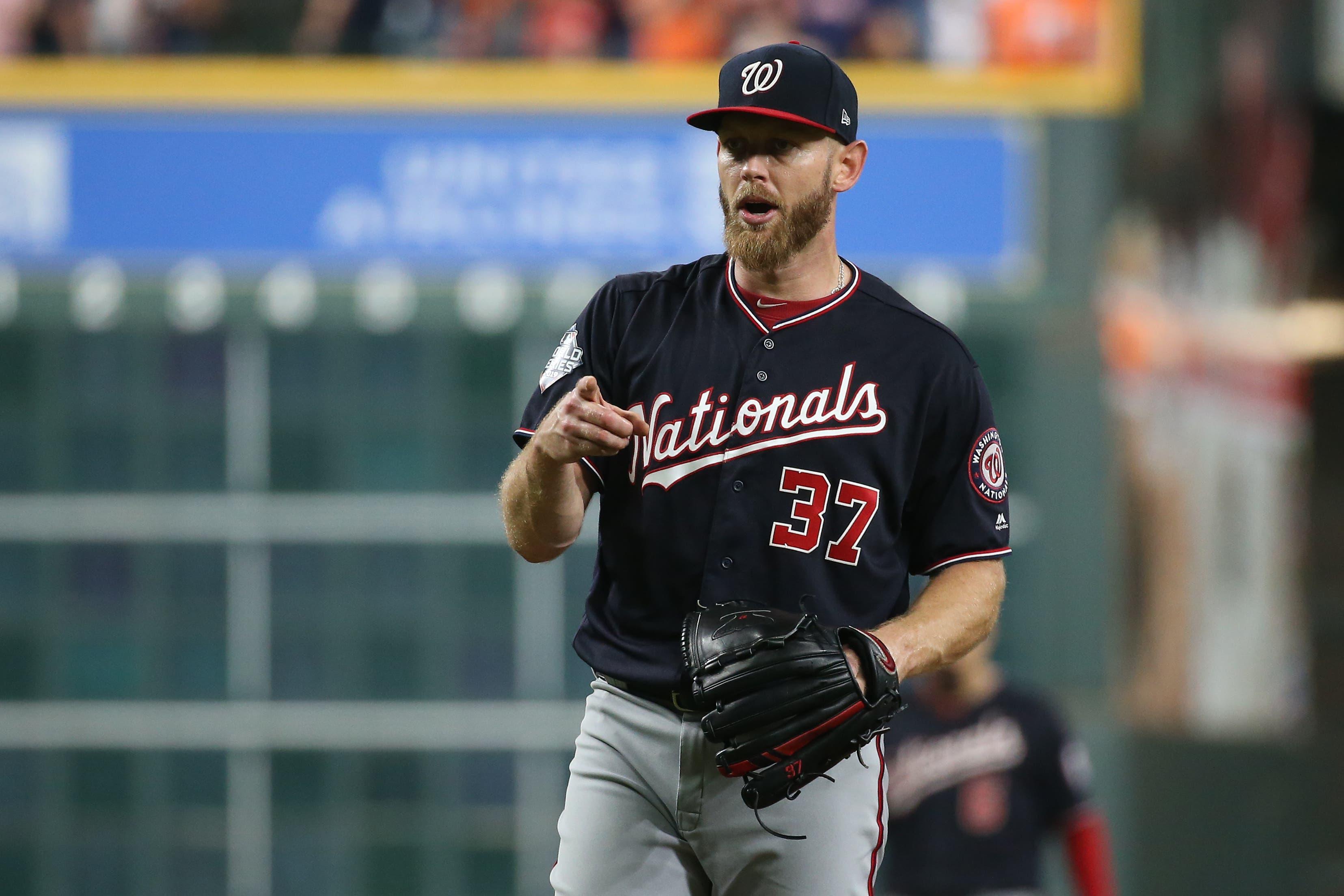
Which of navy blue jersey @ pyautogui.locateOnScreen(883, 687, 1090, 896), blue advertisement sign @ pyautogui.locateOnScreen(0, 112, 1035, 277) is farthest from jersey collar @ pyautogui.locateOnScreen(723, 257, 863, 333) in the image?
blue advertisement sign @ pyautogui.locateOnScreen(0, 112, 1035, 277)

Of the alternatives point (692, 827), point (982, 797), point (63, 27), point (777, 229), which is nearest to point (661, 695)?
point (692, 827)

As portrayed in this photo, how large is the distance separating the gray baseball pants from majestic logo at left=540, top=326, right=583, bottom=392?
521mm

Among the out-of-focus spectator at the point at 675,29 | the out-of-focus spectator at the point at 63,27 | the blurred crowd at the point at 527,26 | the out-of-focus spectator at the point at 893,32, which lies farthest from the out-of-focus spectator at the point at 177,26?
the out-of-focus spectator at the point at 893,32

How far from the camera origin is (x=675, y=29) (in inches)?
315

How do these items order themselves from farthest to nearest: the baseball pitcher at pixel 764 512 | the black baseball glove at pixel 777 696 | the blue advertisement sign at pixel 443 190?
the blue advertisement sign at pixel 443 190
the baseball pitcher at pixel 764 512
the black baseball glove at pixel 777 696

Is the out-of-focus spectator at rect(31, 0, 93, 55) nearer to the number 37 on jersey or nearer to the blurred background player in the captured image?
the blurred background player

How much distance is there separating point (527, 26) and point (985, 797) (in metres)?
4.53

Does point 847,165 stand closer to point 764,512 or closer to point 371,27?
point 764,512

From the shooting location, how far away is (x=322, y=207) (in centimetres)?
793

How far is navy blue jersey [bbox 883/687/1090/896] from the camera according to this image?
5047 mm

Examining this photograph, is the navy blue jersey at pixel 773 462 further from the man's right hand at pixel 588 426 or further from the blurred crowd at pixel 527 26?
the blurred crowd at pixel 527 26

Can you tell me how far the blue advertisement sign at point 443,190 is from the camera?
25.6ft

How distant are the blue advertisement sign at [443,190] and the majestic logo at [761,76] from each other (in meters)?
5.30

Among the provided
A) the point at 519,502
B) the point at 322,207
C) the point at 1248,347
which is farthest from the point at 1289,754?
the point at 519,502
